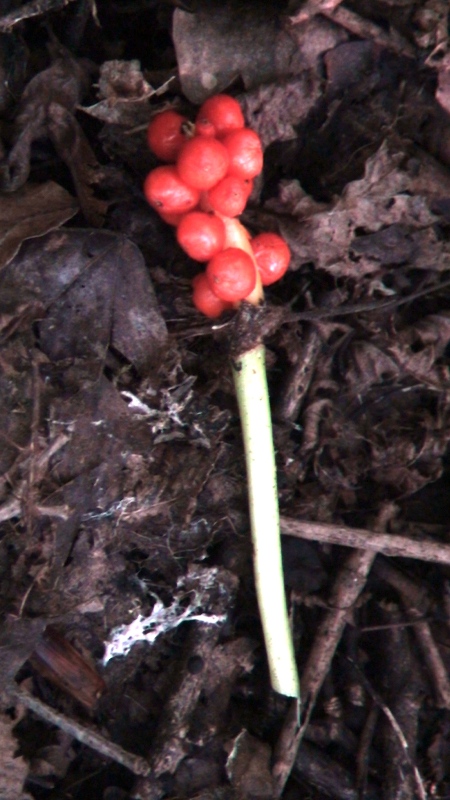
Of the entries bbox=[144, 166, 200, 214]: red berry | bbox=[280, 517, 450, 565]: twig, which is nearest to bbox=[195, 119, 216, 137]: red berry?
bbox=[144, 166, 200, 214]: red berry

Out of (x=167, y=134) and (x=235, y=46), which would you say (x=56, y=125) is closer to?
(x=167, y=134)

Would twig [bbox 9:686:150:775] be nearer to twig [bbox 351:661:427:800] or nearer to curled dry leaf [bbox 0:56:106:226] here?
twig [bbox 351:661:427:800]

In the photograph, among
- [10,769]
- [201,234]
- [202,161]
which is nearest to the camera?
[202,161]

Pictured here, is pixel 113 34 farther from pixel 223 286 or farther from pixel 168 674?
pixel 168 674

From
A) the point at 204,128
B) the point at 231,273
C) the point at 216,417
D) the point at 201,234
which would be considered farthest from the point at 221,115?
the point at 216,417

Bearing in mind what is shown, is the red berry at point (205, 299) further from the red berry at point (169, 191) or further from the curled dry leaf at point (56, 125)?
the curled dry leaf at point (56, 125)

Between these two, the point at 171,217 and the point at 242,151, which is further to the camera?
the point at 171,217

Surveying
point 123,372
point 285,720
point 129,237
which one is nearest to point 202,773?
point 285,720
